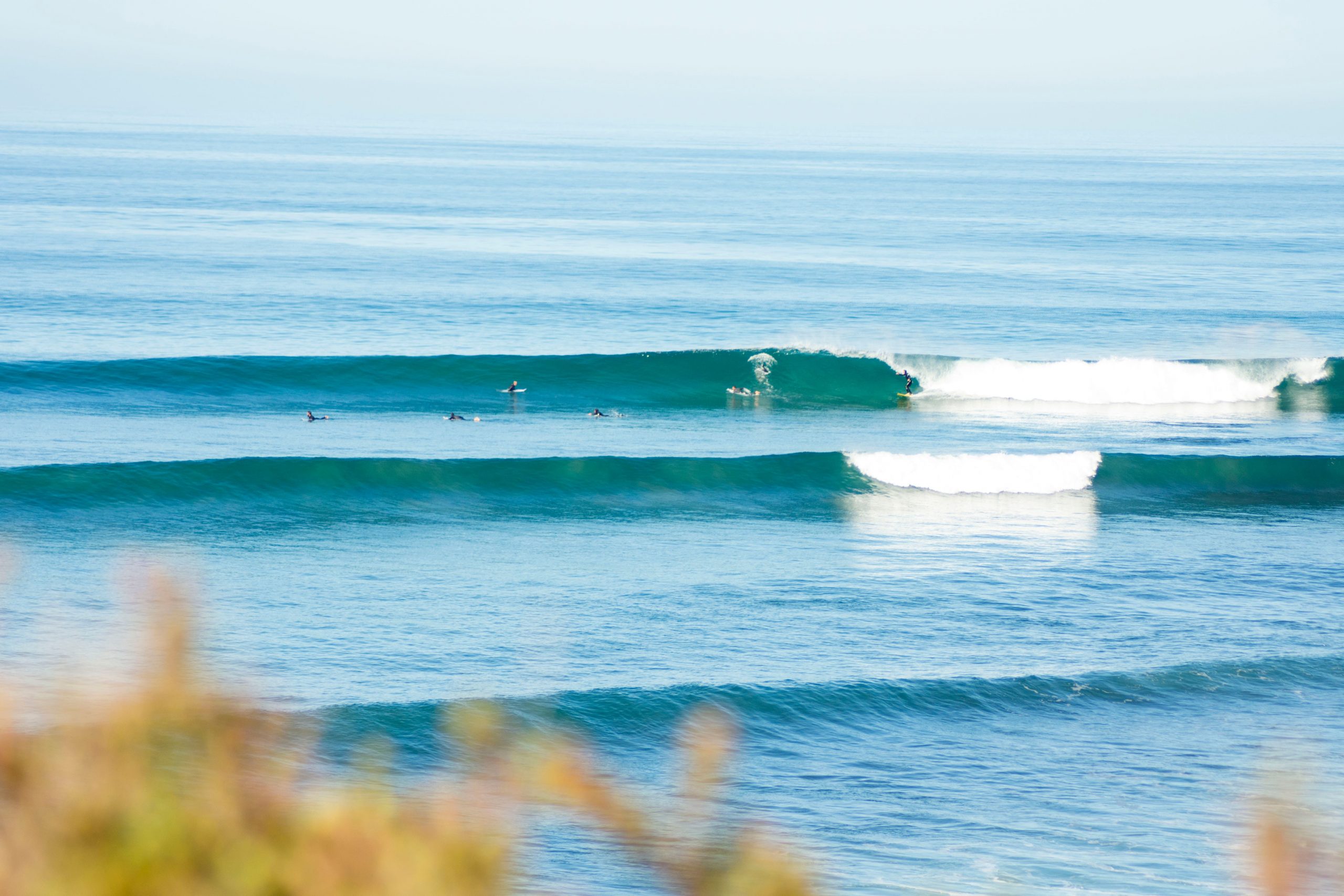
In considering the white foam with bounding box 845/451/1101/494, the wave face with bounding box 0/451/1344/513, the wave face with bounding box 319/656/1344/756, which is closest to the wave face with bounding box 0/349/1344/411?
the wave face with bounding box 0/451/1344/513

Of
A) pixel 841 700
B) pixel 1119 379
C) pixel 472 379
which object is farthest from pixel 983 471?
pixel 841 700

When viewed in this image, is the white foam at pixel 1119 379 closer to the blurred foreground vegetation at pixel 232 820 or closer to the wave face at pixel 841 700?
the wave face at pixel 841 700

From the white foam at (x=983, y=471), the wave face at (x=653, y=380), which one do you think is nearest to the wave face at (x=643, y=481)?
the white foam at (x=983, y=471)

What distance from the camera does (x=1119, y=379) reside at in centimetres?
3569

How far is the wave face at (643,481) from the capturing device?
24.0 metres

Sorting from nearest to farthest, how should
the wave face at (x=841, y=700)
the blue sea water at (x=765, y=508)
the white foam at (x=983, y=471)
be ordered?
the blue sea water at (x=765, y=508) → the wave face at (x=841, y=700) → the white foam at (x=983, y=471)

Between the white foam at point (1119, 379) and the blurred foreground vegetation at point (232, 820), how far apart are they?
33166 millimetres

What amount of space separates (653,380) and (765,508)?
10555mm

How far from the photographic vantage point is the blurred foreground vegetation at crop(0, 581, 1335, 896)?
7.80ft

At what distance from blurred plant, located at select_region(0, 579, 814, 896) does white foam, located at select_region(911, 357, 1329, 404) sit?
33.2 metres

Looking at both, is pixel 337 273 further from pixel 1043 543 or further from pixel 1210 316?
pixel 1043 543

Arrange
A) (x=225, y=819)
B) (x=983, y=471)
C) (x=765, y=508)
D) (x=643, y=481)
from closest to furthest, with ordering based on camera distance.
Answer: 1. (x=225, y=819)
2. (x=765, y=508)
3. (x=643, y=481)
4. (x=983, y=471)

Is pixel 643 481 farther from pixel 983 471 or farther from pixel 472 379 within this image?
pixel 472 379

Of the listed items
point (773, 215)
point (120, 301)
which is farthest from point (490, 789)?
point (773, 215)
